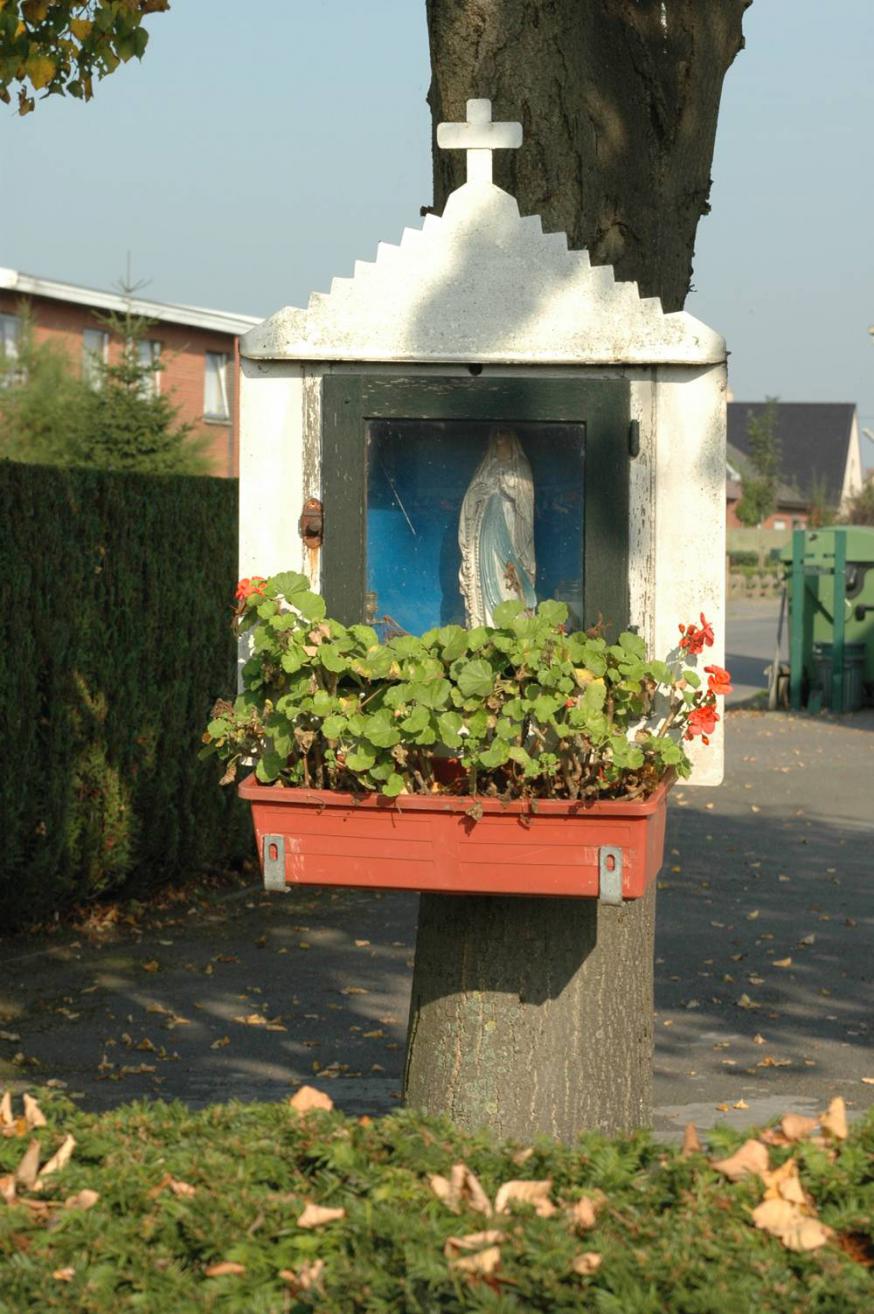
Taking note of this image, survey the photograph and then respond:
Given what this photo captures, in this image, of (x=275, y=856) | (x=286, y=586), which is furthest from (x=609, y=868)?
(x=286, y=586)

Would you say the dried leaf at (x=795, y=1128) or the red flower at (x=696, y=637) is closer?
the dried leaf at (x=795, y=1128)

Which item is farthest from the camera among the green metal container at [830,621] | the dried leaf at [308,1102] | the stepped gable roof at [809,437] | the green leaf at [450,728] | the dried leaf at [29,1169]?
the stepped gable roof at [809,437]

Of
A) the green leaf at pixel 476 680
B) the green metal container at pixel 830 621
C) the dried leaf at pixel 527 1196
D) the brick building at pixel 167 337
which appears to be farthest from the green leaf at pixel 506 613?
the brick building at pixel 167 337

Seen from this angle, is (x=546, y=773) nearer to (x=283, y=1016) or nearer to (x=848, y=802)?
(x=283, y=1016)

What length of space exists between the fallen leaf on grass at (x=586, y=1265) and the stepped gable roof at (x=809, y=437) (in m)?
90.5

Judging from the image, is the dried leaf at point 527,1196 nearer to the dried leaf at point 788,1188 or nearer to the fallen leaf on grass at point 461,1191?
the fallen leaf on grass at point 461,1191

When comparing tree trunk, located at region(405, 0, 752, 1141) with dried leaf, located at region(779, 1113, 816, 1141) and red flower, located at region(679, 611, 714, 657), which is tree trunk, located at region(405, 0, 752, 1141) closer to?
red flower, located at region(679, 611, 714, 657)

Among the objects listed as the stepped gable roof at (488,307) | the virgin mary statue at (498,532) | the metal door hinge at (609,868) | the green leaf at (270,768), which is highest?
the stepped gable roof at (488,307)

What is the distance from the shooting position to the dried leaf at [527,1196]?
269cm

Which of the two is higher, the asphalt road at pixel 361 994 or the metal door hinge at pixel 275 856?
the metal door hinge at pixel 275 856

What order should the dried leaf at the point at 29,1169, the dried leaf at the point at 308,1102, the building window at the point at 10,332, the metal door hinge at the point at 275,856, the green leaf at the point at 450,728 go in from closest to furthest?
the dried leaf at the point at 29,1169 < the dried leaf at the point at 308,1102 < the green leaf at the point at 450,728 < the metal door hinge at the point at 275,856 < the building window at the point at 10,332

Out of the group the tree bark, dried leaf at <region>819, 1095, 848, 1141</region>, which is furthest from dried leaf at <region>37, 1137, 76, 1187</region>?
the tree bark

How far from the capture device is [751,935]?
9266 millimetres

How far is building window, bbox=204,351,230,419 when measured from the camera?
120 feet
